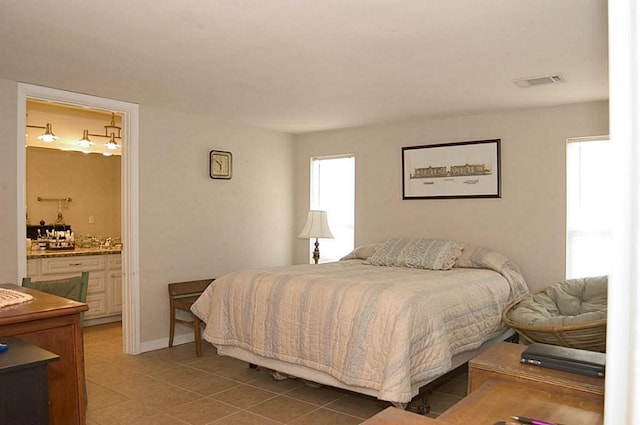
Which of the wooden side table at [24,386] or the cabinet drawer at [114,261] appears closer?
the wooden side table at [24,386]

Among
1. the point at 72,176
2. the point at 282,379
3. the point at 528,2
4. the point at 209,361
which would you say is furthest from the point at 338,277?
the point at 72,176

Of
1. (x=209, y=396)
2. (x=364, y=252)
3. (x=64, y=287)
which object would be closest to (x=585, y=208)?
(x=364, y=252)

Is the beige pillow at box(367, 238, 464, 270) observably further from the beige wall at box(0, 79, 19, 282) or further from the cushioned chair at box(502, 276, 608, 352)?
the beige wall at box(0, 79, 19, 282)

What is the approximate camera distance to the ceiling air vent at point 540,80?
3.50 m

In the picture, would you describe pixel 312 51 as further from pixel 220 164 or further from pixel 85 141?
pixel 85 141

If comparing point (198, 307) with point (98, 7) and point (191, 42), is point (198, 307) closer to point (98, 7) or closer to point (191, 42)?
point (191, 42)

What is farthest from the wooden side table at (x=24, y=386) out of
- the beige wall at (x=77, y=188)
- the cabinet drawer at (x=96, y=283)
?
the beige wall at (x=77, y=188)

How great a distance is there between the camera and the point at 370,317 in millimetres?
3053

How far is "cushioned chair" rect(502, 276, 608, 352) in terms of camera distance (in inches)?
128

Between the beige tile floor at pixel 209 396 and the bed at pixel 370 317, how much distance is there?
223 mm

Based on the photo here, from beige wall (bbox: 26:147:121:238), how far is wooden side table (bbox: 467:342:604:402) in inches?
227

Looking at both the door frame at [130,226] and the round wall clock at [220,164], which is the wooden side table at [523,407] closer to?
the door frame at [130,226]

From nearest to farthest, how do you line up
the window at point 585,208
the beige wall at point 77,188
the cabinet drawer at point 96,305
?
the window at point 585,208
the cabinet drawer at point 96,305
the beige wall at point 77,188

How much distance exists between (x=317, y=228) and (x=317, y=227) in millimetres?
12
